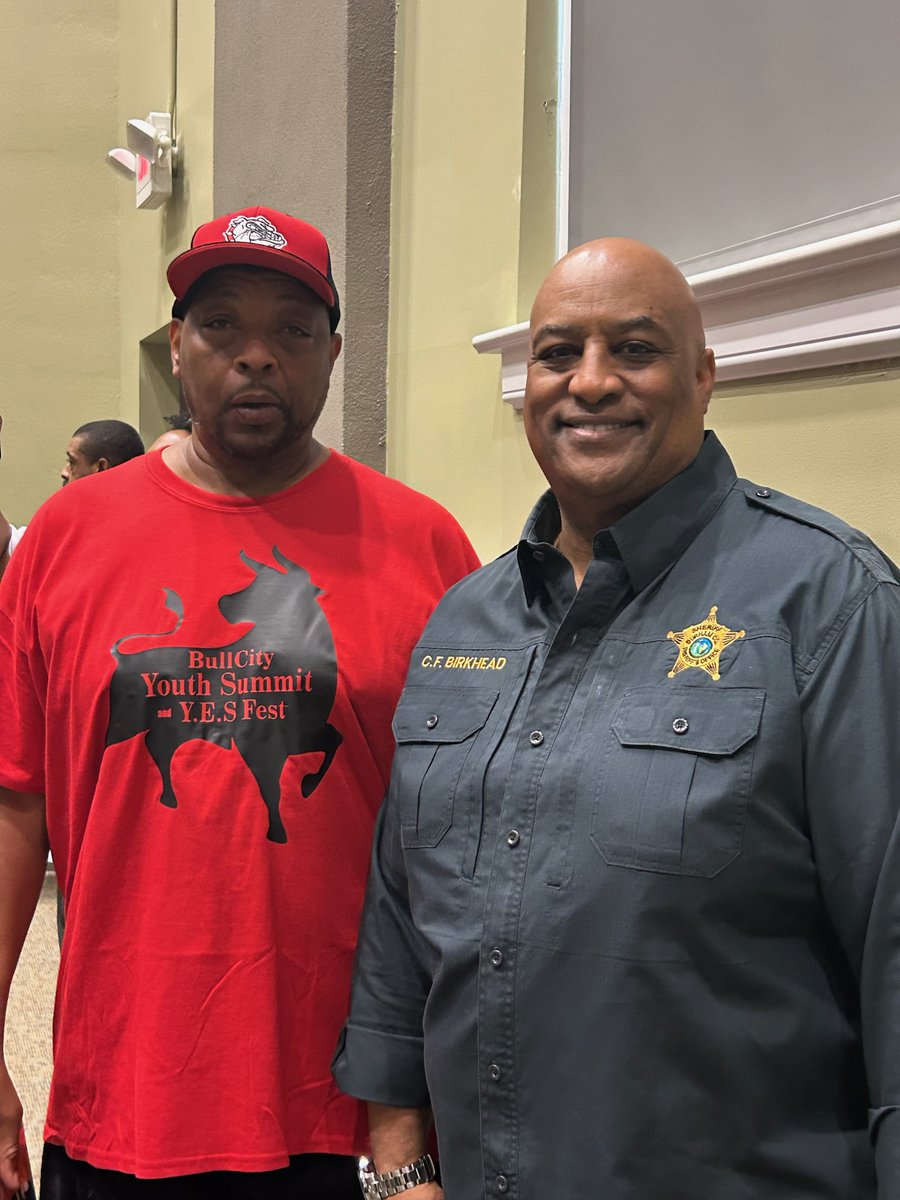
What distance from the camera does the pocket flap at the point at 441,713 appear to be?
4.74 feet

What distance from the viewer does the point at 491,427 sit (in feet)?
9.82

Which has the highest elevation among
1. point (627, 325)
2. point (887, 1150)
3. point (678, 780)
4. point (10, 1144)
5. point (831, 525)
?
point (627, 325)

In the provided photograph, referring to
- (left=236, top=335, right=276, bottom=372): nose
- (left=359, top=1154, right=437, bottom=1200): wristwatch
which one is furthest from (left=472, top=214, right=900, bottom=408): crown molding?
(left=359, top=1154, right=437, bottom=1200): wristwatch

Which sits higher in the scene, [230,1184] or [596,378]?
[596,378]

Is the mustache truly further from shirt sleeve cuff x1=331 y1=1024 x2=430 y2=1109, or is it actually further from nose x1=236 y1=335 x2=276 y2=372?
shirt sleeve cuff x1=331 y1=1024 x2=430 y2=1109

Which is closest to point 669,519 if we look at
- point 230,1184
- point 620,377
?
point 620,377

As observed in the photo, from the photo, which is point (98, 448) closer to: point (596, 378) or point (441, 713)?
point (441, 713)

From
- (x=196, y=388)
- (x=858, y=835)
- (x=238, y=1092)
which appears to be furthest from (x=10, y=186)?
(x=858, y=835)

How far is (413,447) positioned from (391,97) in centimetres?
103

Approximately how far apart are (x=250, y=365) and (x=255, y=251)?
0.16 metres

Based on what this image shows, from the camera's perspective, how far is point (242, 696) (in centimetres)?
162

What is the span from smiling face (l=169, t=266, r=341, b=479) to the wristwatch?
0.96 m

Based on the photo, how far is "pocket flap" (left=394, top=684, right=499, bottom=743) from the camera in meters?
1.45

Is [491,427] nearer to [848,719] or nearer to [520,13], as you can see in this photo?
[520,13]
